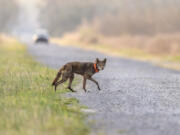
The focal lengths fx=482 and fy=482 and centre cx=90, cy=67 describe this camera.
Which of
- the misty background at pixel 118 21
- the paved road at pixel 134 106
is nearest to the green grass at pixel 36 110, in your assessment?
the paved road at pixel 134 106

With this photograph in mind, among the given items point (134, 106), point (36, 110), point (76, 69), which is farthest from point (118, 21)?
point (36, 110)

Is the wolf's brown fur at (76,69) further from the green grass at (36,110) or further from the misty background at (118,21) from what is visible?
the misty background at (118,21)

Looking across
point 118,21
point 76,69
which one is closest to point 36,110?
point 76,69

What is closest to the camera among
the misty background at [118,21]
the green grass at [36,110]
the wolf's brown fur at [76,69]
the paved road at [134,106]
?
the green grass at [36,110]

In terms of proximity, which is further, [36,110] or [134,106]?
[134,106]

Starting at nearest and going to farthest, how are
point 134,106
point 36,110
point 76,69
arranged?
point 36,110, point 134,106, point 76,69

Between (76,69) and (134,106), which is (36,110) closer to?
(134,106)

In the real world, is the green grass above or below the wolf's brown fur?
below

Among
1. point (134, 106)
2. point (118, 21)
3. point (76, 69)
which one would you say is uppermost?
point (118, 21)

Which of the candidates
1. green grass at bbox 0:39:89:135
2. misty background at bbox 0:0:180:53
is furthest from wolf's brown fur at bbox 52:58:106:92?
misty background at bbox 0:0:180:53

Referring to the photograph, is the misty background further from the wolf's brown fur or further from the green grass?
the green grass

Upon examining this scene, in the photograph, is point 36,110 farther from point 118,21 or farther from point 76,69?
point 118,21

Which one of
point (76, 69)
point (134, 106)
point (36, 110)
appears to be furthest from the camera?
point (76, 69)

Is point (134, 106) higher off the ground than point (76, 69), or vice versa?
point (76, 69)
